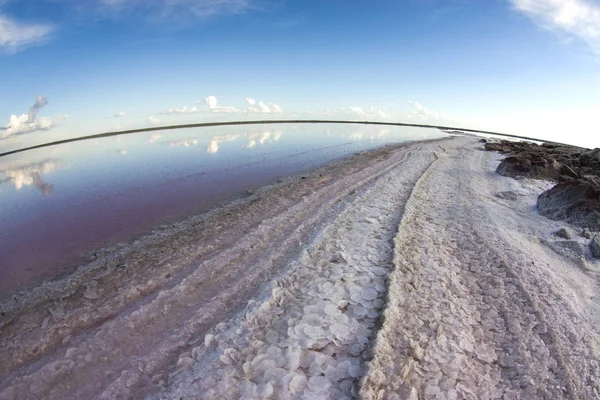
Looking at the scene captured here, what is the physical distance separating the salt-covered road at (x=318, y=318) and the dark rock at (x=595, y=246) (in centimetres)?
70

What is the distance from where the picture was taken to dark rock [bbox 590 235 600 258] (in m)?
7.05

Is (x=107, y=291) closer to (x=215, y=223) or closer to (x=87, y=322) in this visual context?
(x=87, y=322)

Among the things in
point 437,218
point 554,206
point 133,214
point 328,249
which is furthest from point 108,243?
point 554,206

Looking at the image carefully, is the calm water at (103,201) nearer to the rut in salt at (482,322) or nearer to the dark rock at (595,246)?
the rut in salt at (482,322)

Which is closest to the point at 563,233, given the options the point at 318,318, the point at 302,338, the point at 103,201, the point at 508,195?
the point at 508,195

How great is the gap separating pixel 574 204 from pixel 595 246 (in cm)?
262

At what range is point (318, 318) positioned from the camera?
4.82 metres

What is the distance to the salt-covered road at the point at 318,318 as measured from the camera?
385 cm

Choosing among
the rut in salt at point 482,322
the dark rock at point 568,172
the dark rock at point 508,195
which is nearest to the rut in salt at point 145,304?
the rut in salt at point 482,322

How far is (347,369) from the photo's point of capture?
3.91 metres

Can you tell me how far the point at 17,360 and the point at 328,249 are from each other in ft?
18.7

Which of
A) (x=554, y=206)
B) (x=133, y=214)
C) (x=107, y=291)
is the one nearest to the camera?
(x=107, y=291)

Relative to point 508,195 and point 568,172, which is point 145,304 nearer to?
point 508,195

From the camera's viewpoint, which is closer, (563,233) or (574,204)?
(563,233)
